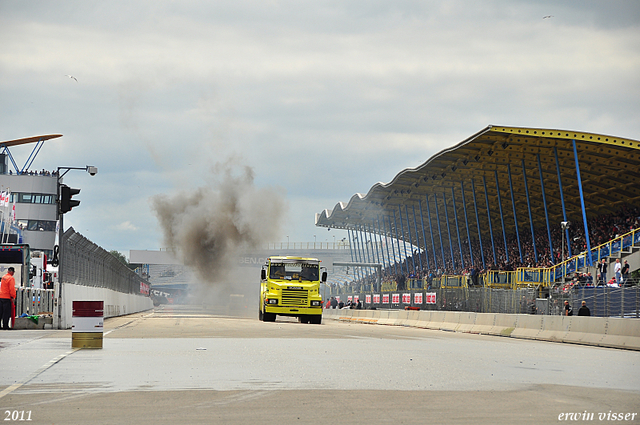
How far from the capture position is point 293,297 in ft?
110

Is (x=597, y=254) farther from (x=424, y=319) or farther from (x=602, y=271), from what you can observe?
(x=424, y=319)

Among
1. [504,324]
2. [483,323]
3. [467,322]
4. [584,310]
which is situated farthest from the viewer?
[467,322]

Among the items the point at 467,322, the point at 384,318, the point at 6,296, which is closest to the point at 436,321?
the point at 467,322

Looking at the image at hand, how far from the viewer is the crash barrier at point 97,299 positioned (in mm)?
24516

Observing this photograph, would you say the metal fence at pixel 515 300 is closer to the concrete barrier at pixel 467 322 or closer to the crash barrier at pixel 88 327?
the concrete barrier at pixel 467 322

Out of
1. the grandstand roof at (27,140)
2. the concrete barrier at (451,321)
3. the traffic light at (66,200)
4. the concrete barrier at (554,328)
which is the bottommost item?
the concrete barrier at (554,328)

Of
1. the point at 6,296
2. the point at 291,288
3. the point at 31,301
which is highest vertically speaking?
the point at 291,288

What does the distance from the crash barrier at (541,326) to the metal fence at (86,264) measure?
13.7 meters

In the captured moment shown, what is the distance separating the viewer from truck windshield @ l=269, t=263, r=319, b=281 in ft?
111

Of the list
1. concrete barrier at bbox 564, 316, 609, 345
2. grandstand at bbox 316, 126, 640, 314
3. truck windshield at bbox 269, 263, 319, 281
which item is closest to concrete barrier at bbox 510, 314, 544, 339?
concrete barrier at bbox 564, 316, 609, 345

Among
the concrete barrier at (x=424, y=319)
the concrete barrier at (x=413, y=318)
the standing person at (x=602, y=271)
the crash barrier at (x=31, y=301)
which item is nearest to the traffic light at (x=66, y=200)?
the crash barrier at (x=31, y=301)

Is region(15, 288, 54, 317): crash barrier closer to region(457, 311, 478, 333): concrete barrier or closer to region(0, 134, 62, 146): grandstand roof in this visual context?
region(457, 311, 478, 333): concrete barrier

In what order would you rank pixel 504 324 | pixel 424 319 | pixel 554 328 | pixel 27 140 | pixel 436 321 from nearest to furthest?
pixel 554 328 → pixel 504 324 → pixel 436 321 → pixel 424 319 → pixel 27 140

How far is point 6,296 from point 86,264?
6252 mm
